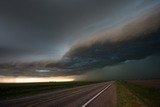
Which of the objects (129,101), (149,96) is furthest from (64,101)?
(149,96)

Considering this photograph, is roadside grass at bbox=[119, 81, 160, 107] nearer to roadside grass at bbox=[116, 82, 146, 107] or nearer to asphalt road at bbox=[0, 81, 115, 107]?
roadside grass at bbox=[116, 82, 146, 107]

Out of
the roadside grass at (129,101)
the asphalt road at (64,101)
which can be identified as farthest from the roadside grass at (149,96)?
the asphalt road at (64,101)

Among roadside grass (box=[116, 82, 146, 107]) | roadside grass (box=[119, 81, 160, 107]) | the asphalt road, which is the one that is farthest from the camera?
roadside grass (box=[119, 81, 160, 107])

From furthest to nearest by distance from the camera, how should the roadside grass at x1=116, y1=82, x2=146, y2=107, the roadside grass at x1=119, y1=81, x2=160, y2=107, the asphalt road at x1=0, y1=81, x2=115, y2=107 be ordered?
the roadside grass at x1=119, y1=81, x2=160, y2=107
the asphalt road at x1=0, y1=81, x2=115, y2=107
the roadside grass at x1=116, y1=82, x2=146, y2=107

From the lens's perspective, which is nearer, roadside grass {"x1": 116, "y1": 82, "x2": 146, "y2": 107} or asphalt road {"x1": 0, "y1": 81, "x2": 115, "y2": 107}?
roadside grass {"x1": 116, "y1": 82, "x2": 146, "y2": 107}

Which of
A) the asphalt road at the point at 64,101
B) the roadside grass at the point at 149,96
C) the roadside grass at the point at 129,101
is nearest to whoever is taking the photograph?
the roadside grass at the point at 129,101

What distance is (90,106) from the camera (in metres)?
15.7

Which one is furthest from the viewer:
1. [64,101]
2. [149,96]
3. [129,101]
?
[149,96]

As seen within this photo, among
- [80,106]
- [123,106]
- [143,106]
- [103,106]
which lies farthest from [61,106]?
[143,106]

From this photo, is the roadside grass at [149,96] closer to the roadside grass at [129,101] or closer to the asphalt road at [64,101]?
the roadside grass at [129,101]

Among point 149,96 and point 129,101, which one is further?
point 149,96

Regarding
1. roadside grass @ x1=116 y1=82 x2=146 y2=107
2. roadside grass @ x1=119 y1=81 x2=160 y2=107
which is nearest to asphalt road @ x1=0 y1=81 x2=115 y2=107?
roadside grass @ x1=116 y1=82 x2=146 y2=107

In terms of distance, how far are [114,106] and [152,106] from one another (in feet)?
10.4

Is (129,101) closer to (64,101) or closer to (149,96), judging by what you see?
(64,101)
